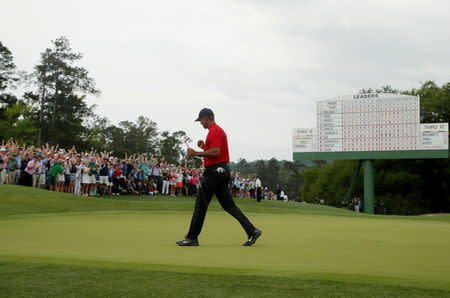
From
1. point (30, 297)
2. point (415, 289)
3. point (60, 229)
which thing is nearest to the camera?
point (30, 297)

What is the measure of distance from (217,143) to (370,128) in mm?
33622

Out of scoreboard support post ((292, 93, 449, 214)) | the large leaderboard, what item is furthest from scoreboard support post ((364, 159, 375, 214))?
the large leaderboard

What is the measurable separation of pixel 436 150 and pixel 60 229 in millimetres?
34827

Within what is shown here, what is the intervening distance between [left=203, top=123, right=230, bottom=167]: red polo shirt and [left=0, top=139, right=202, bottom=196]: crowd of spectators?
15.2 m

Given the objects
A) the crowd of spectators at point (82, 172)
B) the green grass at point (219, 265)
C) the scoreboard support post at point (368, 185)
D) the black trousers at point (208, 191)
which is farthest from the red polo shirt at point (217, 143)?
the scoreboard support post at point (368, 185)

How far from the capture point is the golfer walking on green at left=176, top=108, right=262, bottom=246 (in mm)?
8328

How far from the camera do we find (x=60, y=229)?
434 inches

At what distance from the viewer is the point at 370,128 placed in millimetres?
39688

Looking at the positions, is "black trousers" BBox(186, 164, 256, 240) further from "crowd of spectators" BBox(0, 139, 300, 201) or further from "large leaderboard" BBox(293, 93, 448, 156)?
"large leaderboard" BBox(293, 93, 448, 156)

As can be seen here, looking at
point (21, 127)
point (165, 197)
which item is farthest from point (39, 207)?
point (21, 127)

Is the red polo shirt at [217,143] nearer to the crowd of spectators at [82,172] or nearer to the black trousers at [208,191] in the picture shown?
the black trousers at [208,191]

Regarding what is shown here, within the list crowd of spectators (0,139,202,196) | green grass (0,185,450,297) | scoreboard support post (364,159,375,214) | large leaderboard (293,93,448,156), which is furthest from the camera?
scoreboard support post (364,159,375,214)

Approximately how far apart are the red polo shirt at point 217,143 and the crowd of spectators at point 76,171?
597 inches

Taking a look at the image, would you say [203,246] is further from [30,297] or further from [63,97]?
[63,97]
